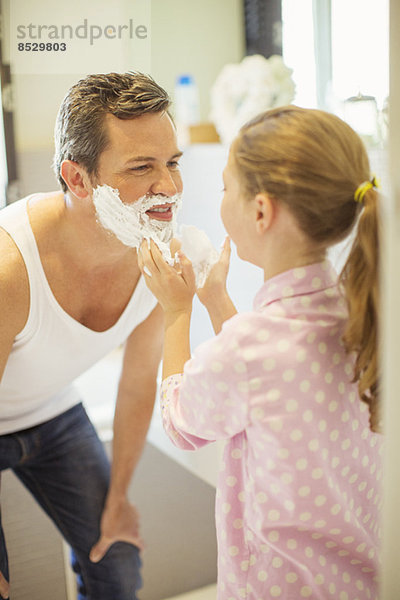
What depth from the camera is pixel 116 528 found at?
1.15 meters

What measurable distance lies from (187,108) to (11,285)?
0.63 m

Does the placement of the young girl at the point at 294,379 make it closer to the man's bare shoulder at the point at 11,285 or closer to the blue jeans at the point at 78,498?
the man's bare shoulder at the point at 11,285

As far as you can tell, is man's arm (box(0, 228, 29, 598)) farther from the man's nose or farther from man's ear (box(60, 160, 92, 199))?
the man's nose

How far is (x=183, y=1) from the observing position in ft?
2.66

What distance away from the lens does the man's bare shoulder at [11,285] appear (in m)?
0.87

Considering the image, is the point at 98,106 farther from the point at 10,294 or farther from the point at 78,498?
the point at 78,498

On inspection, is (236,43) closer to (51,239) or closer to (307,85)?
(307,85)

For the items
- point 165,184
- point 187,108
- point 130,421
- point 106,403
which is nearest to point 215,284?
point 165,184

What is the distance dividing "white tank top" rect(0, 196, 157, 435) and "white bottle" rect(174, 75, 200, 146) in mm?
340

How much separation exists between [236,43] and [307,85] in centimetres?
25

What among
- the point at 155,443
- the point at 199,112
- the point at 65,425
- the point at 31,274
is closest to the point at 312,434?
the point at 31,274

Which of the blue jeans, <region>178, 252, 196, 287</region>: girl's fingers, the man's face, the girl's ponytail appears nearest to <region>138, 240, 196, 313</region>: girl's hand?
<region>178, 252, 196, 287</region>: girl's fingers

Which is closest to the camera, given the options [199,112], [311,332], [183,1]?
[311,332]

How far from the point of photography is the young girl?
59 cm
